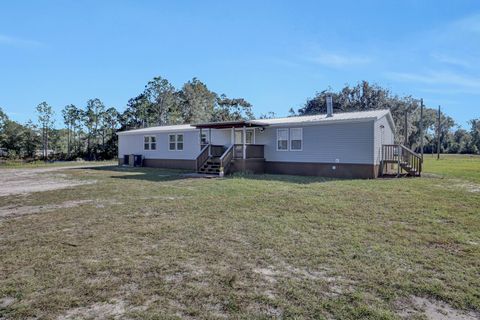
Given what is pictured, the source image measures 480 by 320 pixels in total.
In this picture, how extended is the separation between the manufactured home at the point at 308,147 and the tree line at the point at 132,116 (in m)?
20.2

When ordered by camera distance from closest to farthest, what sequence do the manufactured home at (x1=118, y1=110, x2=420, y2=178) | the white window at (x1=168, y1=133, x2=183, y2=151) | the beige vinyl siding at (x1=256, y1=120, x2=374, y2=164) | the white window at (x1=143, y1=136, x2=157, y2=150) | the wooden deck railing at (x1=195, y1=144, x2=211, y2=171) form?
the beige vinyl siding at (x1=256, y1=120, x2=374, y2=164), the manufactured home at (x1=118, y1=110, x2=420, y2=178), the wooden deck railing at (x1=195, y1=144, x2=211, y2=171), the white window at (x1=168, y1=133, x2=183, y2=151), the white window at (x1=143, y1=136, x2=157, y2=150)

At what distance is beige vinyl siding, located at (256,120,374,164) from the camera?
14.4m

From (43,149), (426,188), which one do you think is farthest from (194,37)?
(43,149)

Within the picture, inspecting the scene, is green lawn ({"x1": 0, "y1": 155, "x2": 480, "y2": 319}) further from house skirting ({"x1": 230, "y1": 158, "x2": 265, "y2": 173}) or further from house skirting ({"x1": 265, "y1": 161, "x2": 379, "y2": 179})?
house skirting ({"x1": 230, "y1": 158, "x2": 265, "y2": 173})

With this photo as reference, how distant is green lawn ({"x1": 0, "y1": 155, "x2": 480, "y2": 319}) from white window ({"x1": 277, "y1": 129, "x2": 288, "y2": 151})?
9.56m

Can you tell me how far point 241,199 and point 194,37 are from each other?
13.0 metres

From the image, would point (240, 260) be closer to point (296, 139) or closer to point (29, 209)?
point (29, 209)

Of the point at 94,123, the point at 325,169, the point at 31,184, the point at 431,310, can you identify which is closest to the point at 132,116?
the point at 94,123

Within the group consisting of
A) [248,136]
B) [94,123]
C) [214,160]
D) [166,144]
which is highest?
[94,123]

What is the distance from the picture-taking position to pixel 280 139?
17.4 m

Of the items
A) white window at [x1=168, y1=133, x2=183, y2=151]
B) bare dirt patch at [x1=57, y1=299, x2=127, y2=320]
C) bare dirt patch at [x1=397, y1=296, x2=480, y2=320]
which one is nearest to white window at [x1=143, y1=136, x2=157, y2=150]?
white window at [x1=168, y1=133, x2=183, y2=151]

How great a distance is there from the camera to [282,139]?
17344mm

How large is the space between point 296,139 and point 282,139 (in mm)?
869

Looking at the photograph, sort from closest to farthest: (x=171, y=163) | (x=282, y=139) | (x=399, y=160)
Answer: (x=399, y=160) < (x=282, y=139) < (x=171, y=163)
